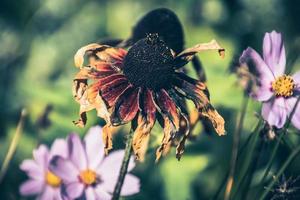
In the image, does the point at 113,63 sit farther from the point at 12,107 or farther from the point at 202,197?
the point at 12,107

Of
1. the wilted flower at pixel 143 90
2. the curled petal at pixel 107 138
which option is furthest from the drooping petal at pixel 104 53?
the curled petal at pixel 107 138

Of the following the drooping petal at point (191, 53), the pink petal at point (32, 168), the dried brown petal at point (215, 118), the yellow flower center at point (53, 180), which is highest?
the drooping petal at point (191, 53)

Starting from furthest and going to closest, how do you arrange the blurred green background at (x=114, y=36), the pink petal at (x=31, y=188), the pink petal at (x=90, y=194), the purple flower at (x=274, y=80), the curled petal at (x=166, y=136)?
1. the blurred green background at (x=114, y=36)
2. the pink petal at (x=31, y=188)
3. the pink petal at (x=90, y=194)
4. the purple flower at (x=274, y=80)
5. the curled petal at (x=166, y=136)

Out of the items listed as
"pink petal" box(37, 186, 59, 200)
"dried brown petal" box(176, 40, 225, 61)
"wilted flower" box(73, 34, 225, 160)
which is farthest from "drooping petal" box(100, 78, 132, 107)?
"pink petal" box(37, 186, 59, 200)

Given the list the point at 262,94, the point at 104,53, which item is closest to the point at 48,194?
the point at 104,53

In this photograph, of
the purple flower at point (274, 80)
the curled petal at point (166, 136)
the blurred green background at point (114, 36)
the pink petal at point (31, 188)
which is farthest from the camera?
the blurred green background at point (114, 36)

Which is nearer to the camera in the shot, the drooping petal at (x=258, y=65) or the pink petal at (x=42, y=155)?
the drooping petal at (x=258, y=65)

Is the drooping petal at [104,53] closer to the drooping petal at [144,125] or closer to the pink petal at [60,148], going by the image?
the drooping petal at [144,125]
